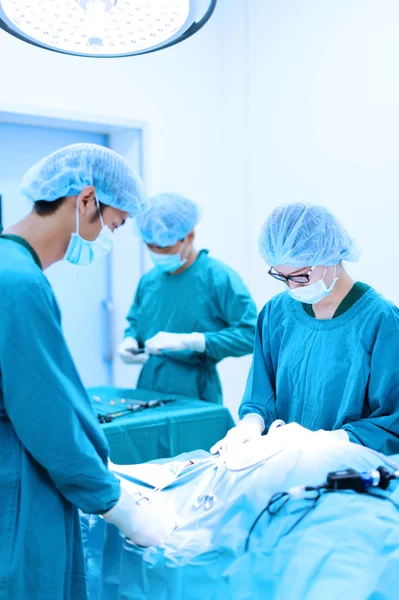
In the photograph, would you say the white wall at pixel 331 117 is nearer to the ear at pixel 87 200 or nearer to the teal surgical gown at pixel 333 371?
the teal surgical gown at pixel 333 371

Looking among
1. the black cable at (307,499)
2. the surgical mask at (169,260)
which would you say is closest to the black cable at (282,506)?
the black cable at (307,499)

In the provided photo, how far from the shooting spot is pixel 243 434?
5.38ft

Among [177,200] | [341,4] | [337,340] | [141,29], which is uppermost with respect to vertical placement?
[341,4]

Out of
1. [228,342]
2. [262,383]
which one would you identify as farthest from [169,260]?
[262,383]

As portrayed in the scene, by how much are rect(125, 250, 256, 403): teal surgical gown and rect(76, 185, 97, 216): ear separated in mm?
1284

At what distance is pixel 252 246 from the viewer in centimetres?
357

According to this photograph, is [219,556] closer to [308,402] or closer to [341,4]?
[308,402]

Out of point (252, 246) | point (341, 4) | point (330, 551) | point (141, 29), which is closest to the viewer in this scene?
point (330, 551)

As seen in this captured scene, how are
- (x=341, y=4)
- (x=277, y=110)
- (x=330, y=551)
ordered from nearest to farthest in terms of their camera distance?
(x=330, y=551), (x=341, y=4), (x=277, y=110)

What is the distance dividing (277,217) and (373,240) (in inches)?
49.1

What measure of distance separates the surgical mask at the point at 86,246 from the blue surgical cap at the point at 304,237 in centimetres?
49

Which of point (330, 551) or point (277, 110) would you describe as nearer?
point (330, 551)

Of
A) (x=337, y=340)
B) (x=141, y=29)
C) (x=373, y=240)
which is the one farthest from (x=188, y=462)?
(x=373, y=240)

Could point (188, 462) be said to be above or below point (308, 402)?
below
